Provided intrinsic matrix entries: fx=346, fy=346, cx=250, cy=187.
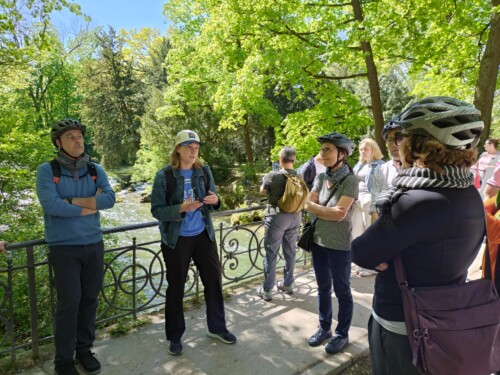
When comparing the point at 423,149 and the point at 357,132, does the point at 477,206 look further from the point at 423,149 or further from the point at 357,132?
the point at 357,132

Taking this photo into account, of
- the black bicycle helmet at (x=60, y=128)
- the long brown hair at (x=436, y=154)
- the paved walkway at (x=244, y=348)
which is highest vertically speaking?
the black bicycle helmet at (x=60, y=128)

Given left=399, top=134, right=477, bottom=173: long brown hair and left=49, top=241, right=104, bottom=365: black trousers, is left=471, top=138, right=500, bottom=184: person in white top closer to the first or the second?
left=399, top=134, right=477, bottom=173: long brown hair

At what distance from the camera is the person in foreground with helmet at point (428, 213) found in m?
1.50

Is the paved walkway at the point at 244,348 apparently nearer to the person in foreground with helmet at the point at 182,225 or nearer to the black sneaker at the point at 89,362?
the black sneaker at the point at 89,362

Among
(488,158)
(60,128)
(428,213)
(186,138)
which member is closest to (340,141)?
(186,138)

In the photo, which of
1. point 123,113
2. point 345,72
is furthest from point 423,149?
point 123,113

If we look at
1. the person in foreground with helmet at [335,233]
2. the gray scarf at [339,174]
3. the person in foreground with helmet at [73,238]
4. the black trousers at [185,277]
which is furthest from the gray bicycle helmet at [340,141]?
the person in foreground with helmet at [73,238]

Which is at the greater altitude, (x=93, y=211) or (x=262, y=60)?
(x=262, y=60)

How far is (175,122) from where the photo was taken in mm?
20672

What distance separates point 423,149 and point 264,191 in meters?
2.64

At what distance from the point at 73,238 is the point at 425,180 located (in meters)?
2.57

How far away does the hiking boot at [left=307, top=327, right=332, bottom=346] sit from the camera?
3.34 metres

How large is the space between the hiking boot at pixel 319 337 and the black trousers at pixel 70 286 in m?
2.09

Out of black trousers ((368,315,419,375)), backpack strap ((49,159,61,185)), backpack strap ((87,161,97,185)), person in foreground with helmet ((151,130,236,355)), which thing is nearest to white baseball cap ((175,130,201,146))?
person in foreground with helmet ((151,130,236,355))
